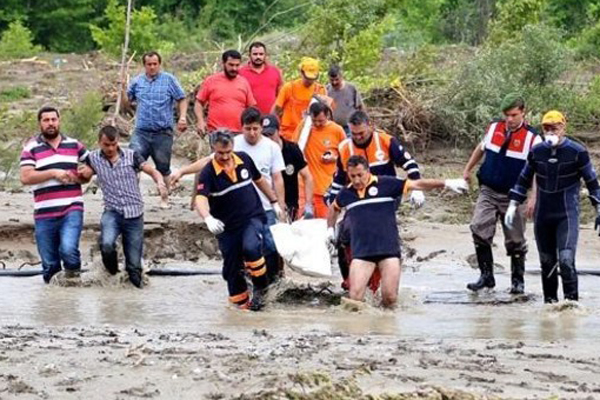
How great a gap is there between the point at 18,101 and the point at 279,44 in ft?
15.4

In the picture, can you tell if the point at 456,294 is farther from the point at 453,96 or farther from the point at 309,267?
the point at 453,96

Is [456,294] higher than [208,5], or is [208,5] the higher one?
[208,5]

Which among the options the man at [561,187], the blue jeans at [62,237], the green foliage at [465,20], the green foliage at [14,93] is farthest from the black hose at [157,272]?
the green foliage at [465,20]

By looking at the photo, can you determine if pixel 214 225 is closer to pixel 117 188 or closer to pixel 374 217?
pixel 374 217

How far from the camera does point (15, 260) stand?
15430 millimetres

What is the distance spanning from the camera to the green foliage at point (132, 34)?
28.3m

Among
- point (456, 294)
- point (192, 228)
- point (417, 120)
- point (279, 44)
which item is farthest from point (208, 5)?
point (456, 294)

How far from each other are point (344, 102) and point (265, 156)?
3.20 metres

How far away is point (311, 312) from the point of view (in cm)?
1238

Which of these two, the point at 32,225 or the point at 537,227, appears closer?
the point at 537,227

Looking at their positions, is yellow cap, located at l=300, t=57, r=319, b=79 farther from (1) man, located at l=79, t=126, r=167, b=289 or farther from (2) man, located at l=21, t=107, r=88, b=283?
(2) man, located at l=21, t=107, r=88, b=283

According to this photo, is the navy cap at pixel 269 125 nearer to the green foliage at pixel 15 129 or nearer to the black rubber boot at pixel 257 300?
the black rubber boot at pixel 257 300

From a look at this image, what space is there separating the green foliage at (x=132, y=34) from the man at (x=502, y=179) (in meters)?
15.8

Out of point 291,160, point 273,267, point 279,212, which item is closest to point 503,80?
point 291,160
